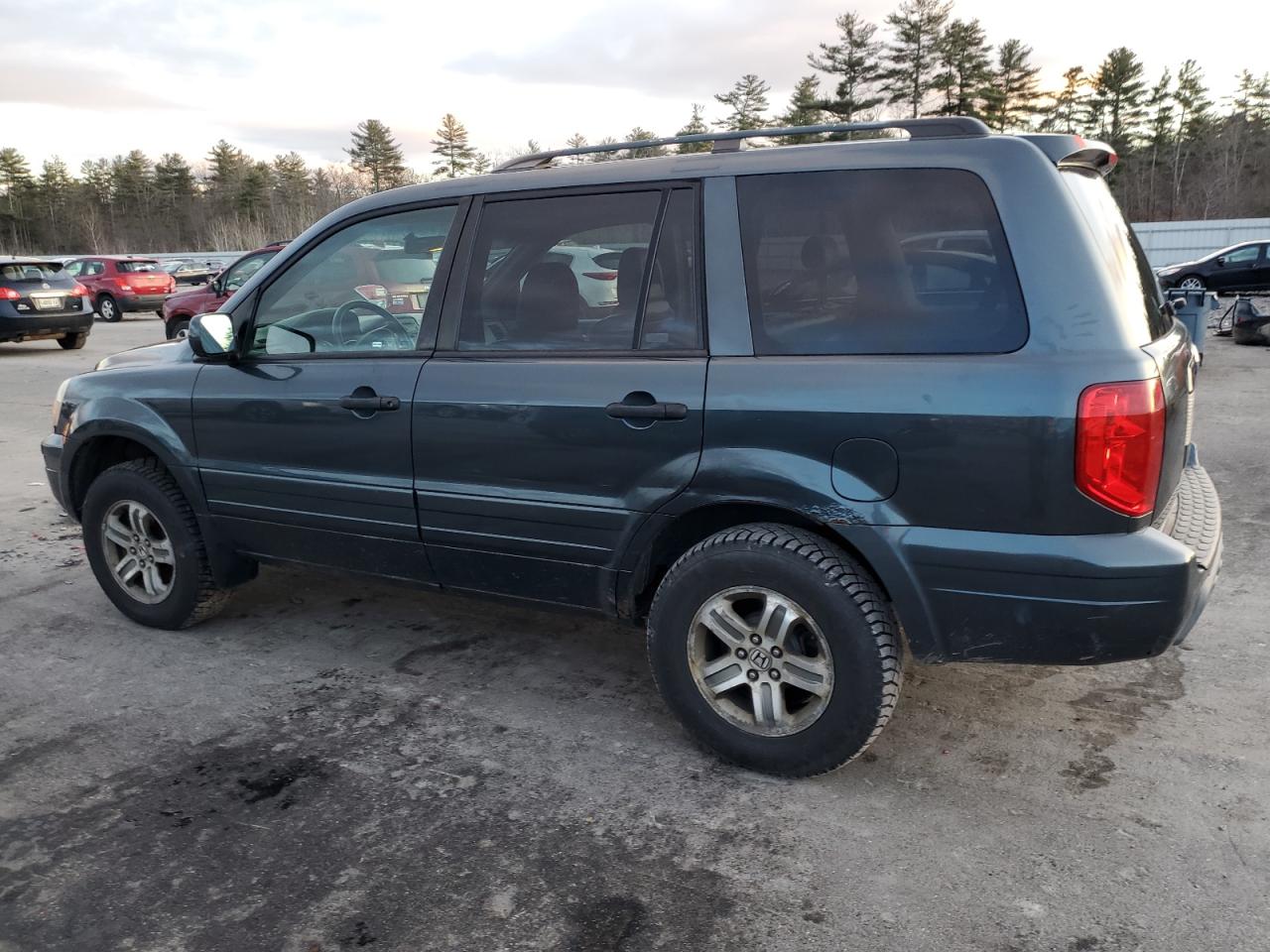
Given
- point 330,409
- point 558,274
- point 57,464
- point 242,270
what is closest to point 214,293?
point 242,270

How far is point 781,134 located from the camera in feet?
10.7

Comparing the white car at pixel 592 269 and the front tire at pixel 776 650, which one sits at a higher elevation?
the white car at pixel 592 269

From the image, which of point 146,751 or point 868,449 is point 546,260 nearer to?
point 868,449

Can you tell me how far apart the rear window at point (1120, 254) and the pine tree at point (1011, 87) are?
2075 inches

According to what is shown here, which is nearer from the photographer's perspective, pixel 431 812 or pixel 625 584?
pixel 431 812

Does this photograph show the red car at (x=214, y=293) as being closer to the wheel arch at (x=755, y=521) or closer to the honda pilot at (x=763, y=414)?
the honda pilot at (x=763, y=414)

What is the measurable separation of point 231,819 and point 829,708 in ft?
5.83

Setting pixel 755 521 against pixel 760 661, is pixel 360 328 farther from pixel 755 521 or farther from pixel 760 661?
pixel 760 661

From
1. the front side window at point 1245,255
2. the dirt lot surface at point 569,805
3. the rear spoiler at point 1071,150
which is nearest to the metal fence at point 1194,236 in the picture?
the front side window at point 1245,255

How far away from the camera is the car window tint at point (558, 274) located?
327 centimetres

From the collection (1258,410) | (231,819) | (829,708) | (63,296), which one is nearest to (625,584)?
(829,708)

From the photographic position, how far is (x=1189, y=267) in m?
23.5

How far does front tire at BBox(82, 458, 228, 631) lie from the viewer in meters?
4.28

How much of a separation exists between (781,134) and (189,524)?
2868mm
